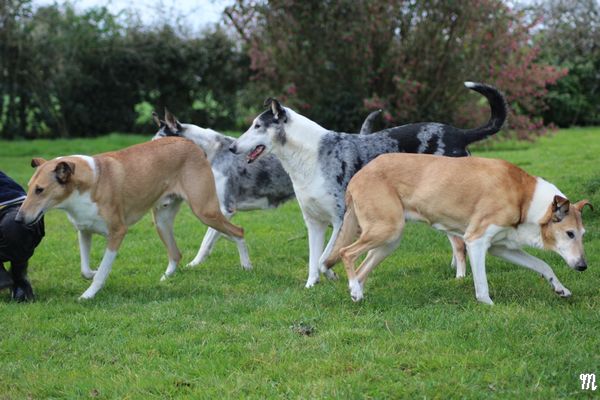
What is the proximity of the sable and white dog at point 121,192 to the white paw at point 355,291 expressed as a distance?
6.52 feet

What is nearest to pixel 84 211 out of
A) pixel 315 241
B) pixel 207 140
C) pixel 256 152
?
pixel 256 152

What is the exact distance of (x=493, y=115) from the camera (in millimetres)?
7312

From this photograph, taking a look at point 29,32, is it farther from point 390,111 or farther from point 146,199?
point 146,199

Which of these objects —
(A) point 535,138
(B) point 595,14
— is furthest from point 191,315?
(B) point 595,14

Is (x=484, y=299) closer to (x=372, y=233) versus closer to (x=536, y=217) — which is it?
(x=536, y=217)

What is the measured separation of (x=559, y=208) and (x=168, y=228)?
392 centimetres

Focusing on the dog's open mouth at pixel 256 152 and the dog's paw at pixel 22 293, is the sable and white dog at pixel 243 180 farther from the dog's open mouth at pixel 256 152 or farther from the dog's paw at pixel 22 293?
the dog's paw at pixel 22 293

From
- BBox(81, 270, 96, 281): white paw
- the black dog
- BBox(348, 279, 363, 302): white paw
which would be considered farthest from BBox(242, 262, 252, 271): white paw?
the black dog

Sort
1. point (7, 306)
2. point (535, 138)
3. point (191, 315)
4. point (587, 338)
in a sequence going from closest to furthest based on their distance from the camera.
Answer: point (587, 338), point (191, 315), point (7, 306), point (535, 138)

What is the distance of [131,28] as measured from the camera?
908 inches

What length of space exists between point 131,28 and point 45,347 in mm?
19123

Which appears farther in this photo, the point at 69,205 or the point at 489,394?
the point at 69,205

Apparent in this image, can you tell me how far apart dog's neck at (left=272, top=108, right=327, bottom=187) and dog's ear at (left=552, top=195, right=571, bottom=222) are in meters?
2.22

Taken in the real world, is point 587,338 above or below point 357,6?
below
